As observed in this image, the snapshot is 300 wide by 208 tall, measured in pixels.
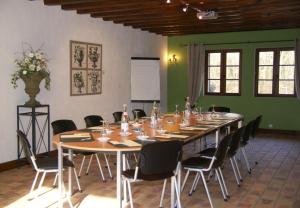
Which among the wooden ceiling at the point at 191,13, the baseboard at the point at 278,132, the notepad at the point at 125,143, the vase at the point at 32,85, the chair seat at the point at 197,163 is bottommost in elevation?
the baseboard at the point at 278,132

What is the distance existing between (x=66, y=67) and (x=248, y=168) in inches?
139

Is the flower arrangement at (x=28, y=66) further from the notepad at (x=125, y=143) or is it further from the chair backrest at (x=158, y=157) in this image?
the chair backrest at (x=158, y=157)

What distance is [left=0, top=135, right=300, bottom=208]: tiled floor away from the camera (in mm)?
3994

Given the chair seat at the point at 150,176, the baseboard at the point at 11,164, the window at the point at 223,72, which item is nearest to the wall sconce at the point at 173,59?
the window at the point at 223,72

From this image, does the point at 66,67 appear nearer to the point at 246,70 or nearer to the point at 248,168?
the point at 248,168

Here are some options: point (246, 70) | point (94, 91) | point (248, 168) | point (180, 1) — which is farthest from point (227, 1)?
point (246, 70)

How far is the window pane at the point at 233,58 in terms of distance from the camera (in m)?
9.34

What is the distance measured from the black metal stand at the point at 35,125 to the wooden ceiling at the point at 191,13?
1739 mm

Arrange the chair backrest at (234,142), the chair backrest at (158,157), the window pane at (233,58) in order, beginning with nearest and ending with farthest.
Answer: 1. the chair backrest at (158,157)
2. the chair backrest at (234,142)
3. the window pane at (233,58)

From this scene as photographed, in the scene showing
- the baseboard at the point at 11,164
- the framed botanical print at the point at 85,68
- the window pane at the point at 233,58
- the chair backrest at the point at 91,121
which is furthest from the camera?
the window pane at the point at 233,58

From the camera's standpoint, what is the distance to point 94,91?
286 inches

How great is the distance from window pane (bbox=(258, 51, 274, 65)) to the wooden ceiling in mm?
646

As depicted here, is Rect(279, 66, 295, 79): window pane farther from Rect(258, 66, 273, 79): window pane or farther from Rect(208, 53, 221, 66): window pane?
Rect(208, 53, 221, 66): window pane

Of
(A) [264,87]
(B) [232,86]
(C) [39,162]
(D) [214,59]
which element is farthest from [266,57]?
(C) [39,162]
